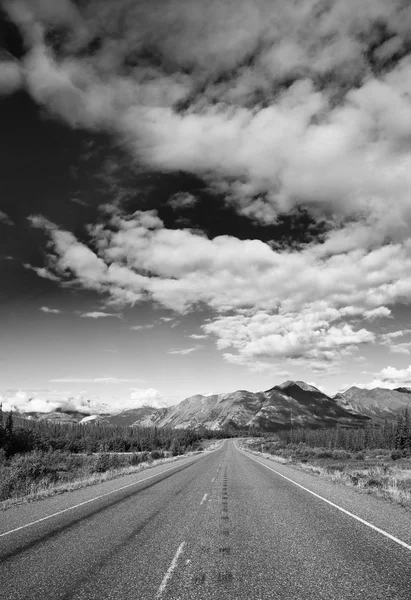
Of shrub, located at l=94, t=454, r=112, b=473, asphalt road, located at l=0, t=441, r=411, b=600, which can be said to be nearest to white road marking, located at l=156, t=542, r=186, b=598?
asphalt road, located at l=0, t=441, r=411, b=600

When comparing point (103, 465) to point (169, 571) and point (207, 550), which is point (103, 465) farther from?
point (169, 571)

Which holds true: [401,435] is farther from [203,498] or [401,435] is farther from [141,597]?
[141,597]

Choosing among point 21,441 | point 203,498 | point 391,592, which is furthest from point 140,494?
point 21,441

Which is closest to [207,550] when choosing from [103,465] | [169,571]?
[169,571]

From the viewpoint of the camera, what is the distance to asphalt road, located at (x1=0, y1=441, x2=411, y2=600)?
5582 mm

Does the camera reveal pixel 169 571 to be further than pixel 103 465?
No

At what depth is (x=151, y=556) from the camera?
716cm

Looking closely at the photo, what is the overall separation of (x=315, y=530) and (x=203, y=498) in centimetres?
652

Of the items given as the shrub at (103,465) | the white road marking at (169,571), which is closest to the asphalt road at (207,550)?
the white road marking at (169,571)

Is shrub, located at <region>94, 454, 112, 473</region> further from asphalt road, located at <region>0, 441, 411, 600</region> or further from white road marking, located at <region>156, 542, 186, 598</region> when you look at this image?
Result: white road marking, located at <region>156, 542, 186, 598</region>

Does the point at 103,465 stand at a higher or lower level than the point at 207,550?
lower

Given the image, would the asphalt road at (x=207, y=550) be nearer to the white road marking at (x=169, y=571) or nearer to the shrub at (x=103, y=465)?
the white road marking at (x=169, y=571)

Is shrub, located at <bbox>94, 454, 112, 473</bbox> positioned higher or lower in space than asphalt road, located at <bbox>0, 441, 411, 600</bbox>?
lower

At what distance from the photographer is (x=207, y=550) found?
7539mm
